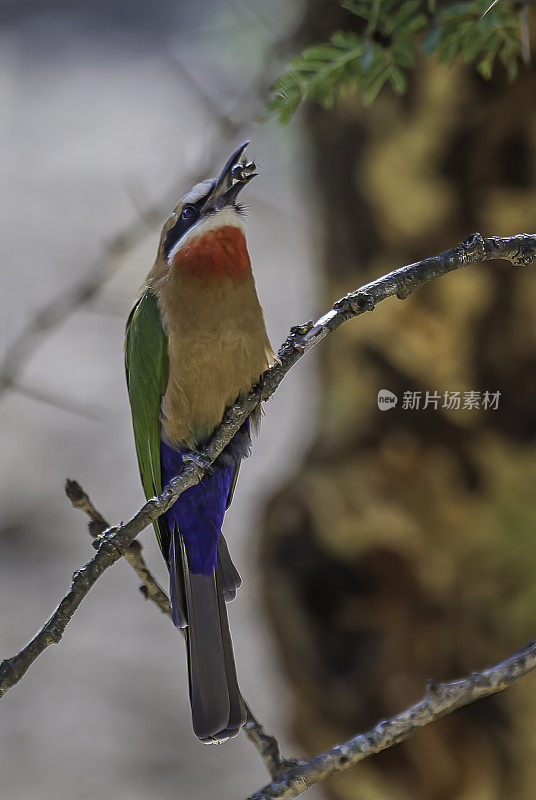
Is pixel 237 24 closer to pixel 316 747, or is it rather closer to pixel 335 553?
pixel 335 553

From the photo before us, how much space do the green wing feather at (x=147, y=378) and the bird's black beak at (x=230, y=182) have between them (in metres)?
0.10

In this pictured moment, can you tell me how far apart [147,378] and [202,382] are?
60 millimetres

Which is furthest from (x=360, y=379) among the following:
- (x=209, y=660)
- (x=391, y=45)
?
(x=209, y=660)

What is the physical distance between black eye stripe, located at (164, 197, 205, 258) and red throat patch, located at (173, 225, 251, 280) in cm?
2

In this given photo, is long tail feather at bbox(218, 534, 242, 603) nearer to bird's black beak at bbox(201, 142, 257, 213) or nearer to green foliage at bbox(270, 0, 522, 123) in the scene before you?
bird's black beak at bbox(201, 142, 257, 213)

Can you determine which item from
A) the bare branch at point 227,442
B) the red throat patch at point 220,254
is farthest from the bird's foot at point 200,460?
the red throat patch at point 220,254

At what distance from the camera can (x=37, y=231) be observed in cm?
210

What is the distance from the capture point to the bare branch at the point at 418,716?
2.42 ft

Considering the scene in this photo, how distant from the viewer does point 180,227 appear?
2.70ft

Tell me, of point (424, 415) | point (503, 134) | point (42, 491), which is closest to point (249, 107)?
point (503, 134)

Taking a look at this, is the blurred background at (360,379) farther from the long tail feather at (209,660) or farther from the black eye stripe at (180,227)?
the long tail feather at (209,660)

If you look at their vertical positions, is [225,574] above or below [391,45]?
below

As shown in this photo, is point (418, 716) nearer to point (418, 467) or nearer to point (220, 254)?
point (220, 254)

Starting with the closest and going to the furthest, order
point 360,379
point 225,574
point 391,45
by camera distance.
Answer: point 225,574 < point 391,45 < point 360,379
